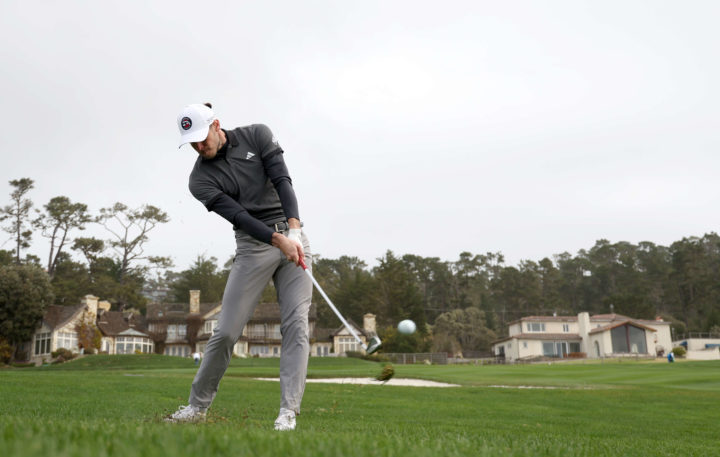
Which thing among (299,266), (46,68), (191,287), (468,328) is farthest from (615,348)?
(299,266)

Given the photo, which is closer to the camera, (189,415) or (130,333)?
(189,415)

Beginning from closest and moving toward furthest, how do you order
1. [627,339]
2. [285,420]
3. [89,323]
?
[285,420], [89,323], [627,339]

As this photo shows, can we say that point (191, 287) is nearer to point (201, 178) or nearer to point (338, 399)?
point (338, 399)

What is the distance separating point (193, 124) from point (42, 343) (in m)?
64.5

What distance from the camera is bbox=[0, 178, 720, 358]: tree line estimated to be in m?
76.5

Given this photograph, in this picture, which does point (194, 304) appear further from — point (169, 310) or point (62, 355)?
point (62, 355)

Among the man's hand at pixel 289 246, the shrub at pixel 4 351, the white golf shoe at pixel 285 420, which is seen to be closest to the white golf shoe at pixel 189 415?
the white golf shoe at pixel 285 420

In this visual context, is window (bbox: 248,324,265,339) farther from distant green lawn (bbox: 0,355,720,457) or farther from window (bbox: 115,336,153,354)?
distant green lawn (bbox: 0,355,720,457)

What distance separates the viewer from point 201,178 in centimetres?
595

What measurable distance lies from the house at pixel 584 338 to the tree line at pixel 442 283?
874cm

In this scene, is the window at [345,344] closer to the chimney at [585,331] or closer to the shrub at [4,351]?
the chimney at [585,331]

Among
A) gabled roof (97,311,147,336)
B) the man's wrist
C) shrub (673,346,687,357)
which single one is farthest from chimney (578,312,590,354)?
the man's wrist

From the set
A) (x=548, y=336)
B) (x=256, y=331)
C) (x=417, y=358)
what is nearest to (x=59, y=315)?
(x=256, y=331)

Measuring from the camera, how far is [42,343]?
61.5 metres
